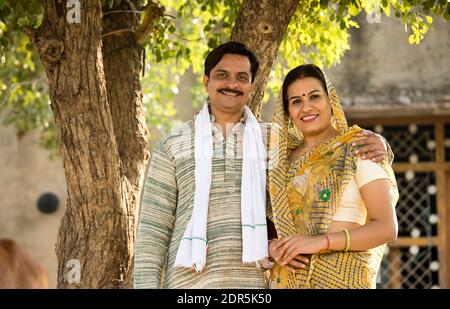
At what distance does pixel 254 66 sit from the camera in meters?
4.56

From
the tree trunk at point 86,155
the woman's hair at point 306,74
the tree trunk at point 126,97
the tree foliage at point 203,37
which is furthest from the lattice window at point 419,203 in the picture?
the woman's hair at point 306,74

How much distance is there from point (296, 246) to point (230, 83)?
2.56 ft

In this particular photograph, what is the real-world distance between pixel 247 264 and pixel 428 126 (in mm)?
7170

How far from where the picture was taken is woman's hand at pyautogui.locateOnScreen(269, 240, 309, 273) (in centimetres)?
418

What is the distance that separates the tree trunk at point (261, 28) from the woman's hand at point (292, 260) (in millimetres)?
1361

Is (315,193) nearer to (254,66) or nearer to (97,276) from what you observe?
(254,66)

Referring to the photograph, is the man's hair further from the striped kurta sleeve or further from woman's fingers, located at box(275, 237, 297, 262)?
woman's fingers, located at box(275, 237, 297, 262)

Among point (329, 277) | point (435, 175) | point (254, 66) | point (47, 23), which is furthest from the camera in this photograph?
point (435, 175)

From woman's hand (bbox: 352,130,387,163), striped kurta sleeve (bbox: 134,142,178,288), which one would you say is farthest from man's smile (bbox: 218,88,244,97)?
woman's hand (bbox: 352,130,387,163)

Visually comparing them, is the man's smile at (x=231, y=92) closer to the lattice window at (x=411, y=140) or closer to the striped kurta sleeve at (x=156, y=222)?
the striped kurta sleeve at (x=156, y=222)

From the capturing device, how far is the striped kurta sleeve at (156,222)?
436cm

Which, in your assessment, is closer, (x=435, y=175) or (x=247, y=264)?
(x=247, y=264)

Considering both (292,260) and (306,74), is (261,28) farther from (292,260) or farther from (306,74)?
(292,260)

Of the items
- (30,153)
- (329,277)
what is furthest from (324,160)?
(30,153)
